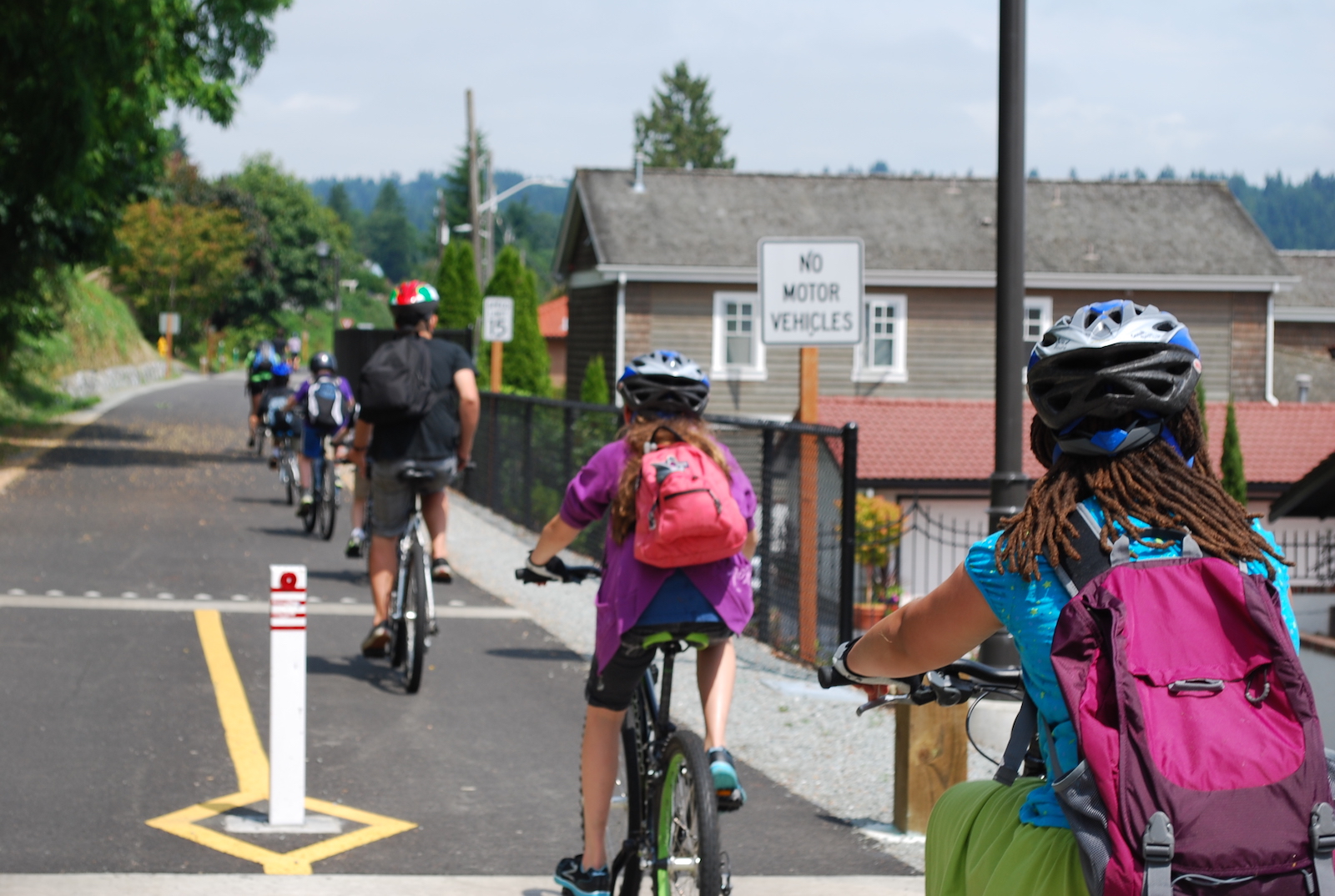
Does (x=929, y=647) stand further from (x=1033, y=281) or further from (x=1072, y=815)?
(x=1033, y=281)

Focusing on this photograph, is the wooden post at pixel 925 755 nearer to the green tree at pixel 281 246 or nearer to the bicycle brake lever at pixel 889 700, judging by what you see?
the bicycle brake lever at pixel 889 700

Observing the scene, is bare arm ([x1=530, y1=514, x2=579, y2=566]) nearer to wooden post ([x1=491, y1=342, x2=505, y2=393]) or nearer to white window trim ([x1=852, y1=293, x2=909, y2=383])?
wooden post ([x1=491, y1=342, x2=505, y2=393])

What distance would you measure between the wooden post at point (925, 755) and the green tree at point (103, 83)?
53.4 feet

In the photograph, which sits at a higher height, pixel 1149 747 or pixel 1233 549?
pixel 1233 549

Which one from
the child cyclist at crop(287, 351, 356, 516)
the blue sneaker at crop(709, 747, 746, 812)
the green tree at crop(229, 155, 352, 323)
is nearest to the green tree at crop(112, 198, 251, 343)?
the green tree at crop(229, 155, 352, 323)

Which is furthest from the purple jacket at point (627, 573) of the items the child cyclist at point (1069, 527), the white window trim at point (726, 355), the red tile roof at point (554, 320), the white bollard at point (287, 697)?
the red tile roof at point (554, 320)

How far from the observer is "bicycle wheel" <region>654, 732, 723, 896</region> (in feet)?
12.9

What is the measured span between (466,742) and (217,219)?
7556 centimetres

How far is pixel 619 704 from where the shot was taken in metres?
4.46

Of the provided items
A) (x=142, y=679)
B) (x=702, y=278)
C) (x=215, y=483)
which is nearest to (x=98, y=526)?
(x=215, y=483)

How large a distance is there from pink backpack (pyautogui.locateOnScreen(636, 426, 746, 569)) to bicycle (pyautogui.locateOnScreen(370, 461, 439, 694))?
3811mm

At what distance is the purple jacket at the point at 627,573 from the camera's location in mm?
4367

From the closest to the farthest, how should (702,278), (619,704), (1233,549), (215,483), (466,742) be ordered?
(1233,549), (619,704), (466,742), (215,483), (702,278)

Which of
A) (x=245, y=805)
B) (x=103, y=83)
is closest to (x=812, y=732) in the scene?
(x=245, y=805)
